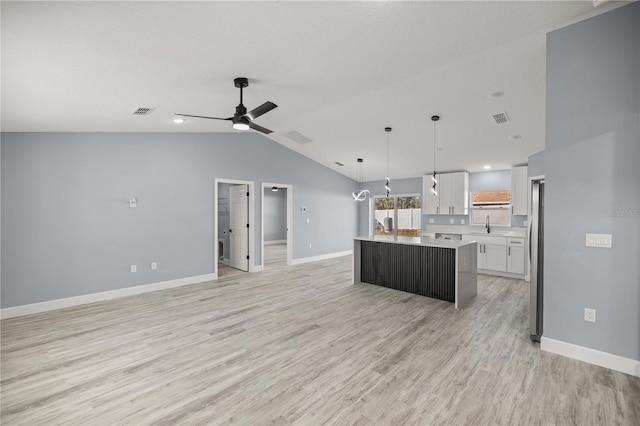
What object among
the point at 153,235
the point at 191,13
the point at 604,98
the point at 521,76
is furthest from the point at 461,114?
the point at 153,235

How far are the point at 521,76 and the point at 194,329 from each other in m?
4.99

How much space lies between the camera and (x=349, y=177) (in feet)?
31.8

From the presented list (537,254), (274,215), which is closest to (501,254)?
(537,254)

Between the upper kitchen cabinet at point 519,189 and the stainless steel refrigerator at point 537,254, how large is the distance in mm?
3561

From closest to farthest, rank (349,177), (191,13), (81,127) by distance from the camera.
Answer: (191,13) → (81,127) → (349,177)

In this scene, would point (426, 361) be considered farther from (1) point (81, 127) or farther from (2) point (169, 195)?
(1) point (81, 127)

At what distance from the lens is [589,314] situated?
8.87ft

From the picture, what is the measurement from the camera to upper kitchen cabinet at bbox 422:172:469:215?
721cm

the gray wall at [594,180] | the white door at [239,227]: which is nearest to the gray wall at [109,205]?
the white door at [239,227]

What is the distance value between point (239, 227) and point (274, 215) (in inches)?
217

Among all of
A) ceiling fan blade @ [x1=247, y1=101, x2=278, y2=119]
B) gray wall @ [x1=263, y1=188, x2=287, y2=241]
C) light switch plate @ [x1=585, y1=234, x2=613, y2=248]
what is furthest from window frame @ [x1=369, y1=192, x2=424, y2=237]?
ceiling fan blade @ [x1=247, y1=101, x2=278, y2=119]

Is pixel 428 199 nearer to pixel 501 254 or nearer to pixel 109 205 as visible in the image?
pixel 501 254

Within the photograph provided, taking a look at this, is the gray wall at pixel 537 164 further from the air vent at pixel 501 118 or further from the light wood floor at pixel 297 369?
the light wood floor at pixel 297 369

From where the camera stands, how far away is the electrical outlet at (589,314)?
2682 millimetres
